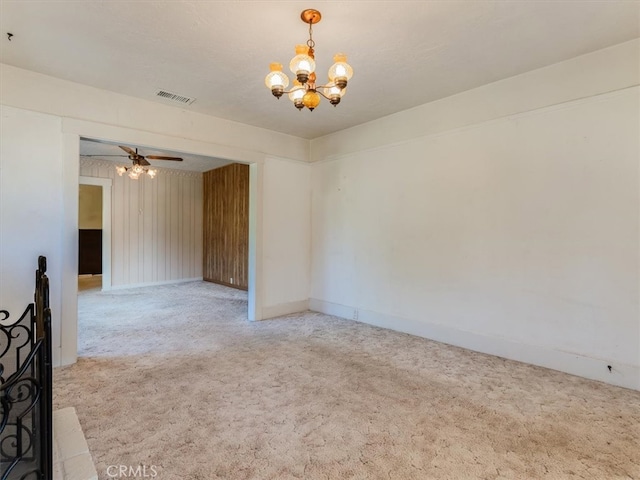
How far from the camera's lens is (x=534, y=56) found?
2.91 metres

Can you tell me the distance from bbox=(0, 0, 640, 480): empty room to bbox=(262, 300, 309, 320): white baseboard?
0.07 m

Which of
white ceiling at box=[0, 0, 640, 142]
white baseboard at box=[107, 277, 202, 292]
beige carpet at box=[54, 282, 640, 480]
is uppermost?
white ceiling at box=[0, 0, 640, 142]

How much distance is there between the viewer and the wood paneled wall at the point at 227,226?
7273mm

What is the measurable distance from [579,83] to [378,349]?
10.5 ft

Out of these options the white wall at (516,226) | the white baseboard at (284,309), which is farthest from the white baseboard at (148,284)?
the white wall at (516,226)

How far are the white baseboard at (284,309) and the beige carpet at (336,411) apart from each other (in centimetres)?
96

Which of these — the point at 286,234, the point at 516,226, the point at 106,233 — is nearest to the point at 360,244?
the point at 286,234

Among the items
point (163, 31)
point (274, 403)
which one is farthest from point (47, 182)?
point (274, 403)

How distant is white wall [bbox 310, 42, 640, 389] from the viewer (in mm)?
2811

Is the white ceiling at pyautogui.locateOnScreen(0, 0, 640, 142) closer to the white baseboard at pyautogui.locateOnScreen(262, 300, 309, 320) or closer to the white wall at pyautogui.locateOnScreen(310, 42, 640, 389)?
the white wall at pyautogui.locateOnScreen(310, 42, 640, 389)

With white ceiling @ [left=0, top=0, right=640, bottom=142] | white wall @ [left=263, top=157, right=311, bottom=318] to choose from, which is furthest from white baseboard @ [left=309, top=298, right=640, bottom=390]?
white ceiling @ [left=0, top=0, right=640, bottom=142]

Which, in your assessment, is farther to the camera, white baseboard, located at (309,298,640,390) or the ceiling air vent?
the ceiling air vent

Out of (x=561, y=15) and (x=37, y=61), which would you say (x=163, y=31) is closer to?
(x=37, y=61)

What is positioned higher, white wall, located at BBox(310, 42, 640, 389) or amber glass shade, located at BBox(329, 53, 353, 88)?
amber glass shade, located at BBox(329, 53, 353, 88)
